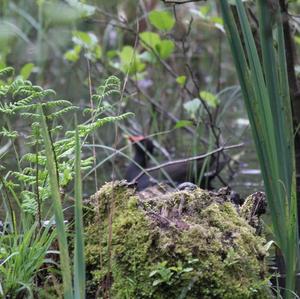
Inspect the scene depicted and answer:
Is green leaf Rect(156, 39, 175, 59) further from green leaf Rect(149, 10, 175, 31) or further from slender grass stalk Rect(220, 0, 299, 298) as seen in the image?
slender grass stalk Rect(220, 0, 299, 298)

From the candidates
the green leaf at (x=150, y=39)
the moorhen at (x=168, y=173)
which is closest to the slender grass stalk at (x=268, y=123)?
the moorhen at (x=168, y=173)

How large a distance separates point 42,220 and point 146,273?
536 millimetres

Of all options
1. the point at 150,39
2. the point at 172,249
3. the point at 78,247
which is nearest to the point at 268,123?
the point at 172,249

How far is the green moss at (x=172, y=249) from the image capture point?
2.28 meters

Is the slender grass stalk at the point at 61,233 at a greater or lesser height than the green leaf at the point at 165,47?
lesser

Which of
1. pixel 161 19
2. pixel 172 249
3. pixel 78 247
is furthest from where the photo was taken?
pixel 161 19

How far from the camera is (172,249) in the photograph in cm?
234

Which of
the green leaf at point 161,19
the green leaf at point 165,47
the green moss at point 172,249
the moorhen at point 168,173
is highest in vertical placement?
the green leaf at point 161,19

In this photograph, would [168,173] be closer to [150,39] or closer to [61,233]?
[150,39]

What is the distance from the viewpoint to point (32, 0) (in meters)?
7.13

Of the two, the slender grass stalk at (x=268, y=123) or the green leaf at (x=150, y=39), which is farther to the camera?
the green leaf at (x=150, y=39)

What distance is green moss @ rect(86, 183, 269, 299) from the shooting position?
2.28 m

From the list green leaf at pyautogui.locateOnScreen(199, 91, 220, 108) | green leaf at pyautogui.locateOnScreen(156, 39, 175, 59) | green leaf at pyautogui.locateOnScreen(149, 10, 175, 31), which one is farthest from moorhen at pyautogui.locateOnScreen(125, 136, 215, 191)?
green leaf at pyautogui.locateOnScreen(149, 10, 175, 31)

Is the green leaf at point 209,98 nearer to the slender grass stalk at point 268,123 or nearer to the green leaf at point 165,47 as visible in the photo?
the green leaf at point 165,47
